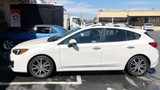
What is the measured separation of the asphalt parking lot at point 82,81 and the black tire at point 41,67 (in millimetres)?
166

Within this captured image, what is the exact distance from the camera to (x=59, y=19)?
12.0 metres

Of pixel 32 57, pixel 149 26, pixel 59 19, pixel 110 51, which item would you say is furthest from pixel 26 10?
pixel 149 26

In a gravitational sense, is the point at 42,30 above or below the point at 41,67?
above

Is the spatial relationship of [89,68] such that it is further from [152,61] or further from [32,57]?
[152,61]

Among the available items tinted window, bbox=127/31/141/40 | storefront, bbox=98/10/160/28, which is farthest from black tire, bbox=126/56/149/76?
storefront, bbox=98/10/160/28

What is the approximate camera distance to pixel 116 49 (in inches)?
182

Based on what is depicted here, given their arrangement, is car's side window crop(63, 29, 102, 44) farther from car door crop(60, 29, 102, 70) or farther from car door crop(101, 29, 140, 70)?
car door crop(101, 29, 140, 70)

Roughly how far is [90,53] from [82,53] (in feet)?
0.78

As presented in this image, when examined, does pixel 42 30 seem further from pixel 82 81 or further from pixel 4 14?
pixel 4 14

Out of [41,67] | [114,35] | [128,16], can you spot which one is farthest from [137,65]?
[128,16]

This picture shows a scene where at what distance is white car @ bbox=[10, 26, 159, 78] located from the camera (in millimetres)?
4391

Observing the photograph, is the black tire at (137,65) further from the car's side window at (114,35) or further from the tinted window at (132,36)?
the car's side window at (114,35)

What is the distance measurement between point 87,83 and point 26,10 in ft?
31.0

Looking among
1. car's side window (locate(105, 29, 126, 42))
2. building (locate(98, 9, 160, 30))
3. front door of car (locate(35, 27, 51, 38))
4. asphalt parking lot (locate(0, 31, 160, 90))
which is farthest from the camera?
building (locate(98, 9, 160, 30))
